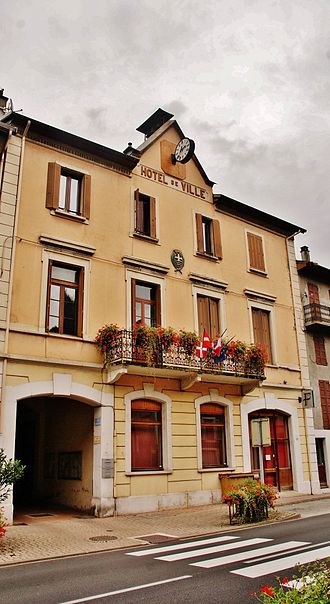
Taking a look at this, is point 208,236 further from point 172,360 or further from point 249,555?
point 249,555

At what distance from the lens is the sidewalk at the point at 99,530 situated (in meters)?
10.1

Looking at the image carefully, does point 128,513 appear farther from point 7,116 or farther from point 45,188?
point 7,116

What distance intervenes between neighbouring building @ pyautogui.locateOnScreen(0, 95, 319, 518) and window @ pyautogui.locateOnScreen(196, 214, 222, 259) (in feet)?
0.30

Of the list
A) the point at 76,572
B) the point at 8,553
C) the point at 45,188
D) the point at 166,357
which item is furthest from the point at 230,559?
the point at 45,188

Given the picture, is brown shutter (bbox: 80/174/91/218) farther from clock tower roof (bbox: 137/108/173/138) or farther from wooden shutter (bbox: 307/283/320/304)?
wooden shutter (bbox: 307/283/320/304)

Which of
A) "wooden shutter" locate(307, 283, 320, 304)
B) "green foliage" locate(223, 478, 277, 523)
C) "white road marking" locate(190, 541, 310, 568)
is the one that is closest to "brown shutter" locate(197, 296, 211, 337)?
"green foliage" locate(223, 478, 277, 523)

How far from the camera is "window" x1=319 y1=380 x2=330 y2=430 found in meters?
23.5

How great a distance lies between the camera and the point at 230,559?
28.0 ft

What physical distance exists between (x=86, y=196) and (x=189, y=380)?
22.5 feet

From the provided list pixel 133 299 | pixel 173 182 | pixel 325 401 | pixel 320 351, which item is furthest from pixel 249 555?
pixel 320 351

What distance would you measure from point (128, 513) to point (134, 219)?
9446mm

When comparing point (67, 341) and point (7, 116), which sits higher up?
point (7, 116)

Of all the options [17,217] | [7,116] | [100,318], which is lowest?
[100,318]

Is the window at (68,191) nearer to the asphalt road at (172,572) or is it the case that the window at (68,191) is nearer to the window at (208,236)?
Answer: the window at (208,236)
